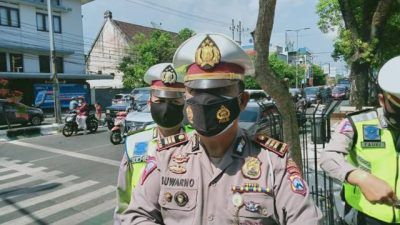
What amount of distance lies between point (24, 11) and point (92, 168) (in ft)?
82.9

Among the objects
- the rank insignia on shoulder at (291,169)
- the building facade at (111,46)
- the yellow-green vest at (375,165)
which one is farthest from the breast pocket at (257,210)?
the building facade at (111,46)

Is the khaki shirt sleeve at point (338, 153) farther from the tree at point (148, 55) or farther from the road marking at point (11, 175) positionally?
the tree at point (148, 55)

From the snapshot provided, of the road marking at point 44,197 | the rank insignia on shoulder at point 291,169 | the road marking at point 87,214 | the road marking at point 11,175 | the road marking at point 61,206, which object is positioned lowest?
the road marking at point 87,214

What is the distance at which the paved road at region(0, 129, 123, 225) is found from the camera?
20.9 ft

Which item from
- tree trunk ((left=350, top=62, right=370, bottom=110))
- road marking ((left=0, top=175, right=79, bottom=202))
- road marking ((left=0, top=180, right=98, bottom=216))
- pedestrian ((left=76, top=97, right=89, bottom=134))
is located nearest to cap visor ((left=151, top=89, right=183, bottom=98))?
road marking ((left=0, top=180, right=98, bottom=216))

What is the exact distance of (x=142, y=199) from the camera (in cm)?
161

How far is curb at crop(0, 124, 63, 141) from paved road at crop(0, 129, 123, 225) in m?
1.61

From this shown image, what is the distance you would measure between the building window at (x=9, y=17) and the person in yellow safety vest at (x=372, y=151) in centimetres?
3161

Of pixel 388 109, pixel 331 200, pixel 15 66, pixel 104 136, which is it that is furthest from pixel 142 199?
pixel 15 66

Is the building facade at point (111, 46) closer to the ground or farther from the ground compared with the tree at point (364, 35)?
farther from the ground

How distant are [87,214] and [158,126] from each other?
4171 millimetres

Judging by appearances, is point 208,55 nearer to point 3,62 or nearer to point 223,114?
point 223,114

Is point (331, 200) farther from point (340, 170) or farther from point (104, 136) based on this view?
point (104, 136)

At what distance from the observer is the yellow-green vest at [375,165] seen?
6.83 feet
